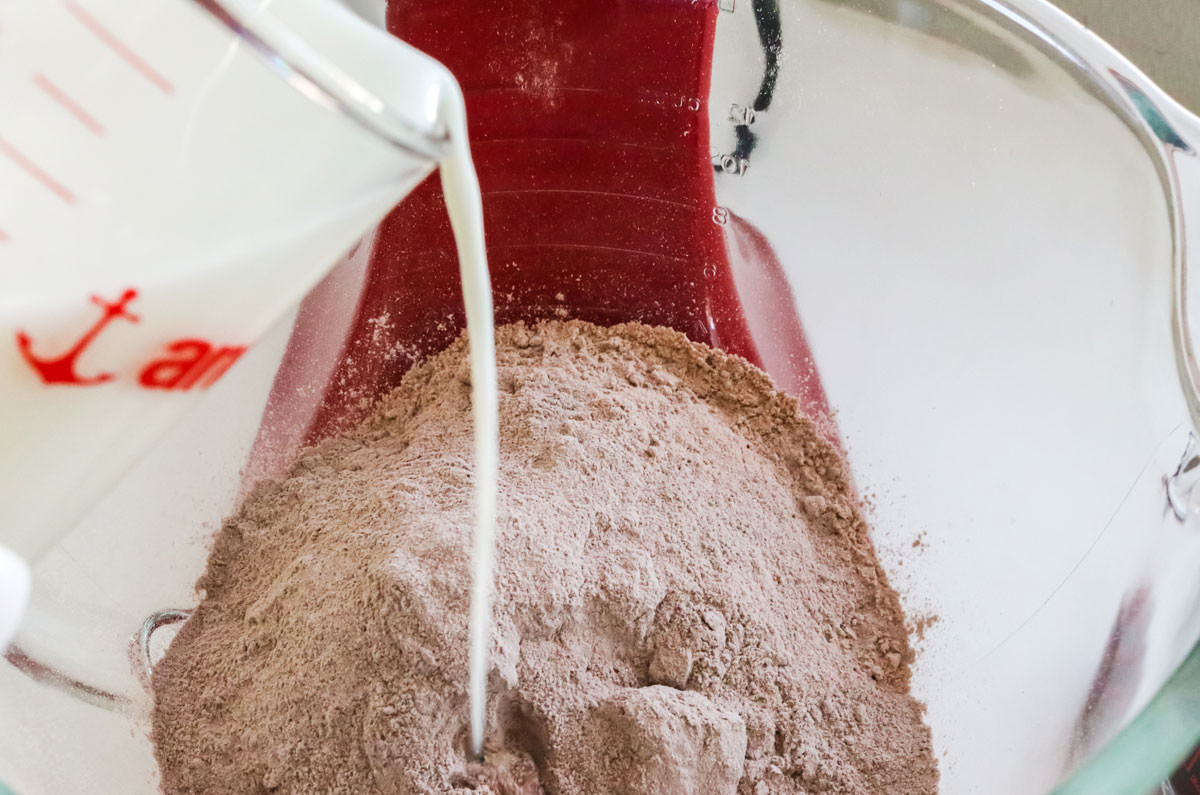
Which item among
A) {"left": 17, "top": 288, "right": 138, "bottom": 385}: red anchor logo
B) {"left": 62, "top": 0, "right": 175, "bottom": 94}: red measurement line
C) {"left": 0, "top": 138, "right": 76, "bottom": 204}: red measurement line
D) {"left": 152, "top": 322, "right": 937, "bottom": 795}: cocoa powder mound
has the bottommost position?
{"left": 152, "top": 322, "right": 937, "bottom": 795}: cocoa powder mound

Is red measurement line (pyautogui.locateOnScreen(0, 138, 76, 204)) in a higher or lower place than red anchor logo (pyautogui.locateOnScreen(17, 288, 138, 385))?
higher

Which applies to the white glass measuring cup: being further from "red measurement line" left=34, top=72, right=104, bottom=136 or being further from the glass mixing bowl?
the glass mixing bowl

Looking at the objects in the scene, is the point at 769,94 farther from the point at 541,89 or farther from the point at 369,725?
the point at 369,725

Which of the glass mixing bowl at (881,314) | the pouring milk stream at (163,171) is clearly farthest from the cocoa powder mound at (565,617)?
the pouring milk stream at (163,171)

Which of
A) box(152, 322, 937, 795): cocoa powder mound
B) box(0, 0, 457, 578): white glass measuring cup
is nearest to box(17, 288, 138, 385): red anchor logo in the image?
box(0, 0, 457, 578): white glass measuring cup

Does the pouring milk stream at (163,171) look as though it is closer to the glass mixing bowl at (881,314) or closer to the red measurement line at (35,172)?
the red measurement line at (35,172)

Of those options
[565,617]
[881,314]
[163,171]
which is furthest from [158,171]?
[881,314]
